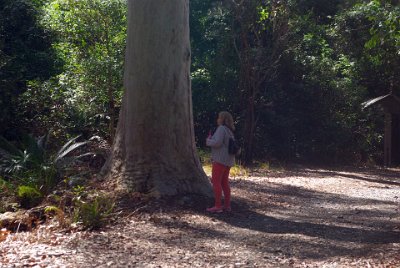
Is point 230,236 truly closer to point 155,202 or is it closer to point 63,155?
point 155,202

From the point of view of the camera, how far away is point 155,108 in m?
10.1

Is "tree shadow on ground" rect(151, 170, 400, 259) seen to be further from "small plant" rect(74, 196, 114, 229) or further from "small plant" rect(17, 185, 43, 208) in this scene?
"small plant" rect(17, 185, 43, 208)

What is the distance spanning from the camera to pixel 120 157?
1034 centimetres

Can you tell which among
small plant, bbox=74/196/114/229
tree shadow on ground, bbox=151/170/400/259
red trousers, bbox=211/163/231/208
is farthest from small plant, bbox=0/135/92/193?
red trousers, bbox=211/163/231/208

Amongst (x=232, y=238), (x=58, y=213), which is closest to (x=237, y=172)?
(x=232, y=238)

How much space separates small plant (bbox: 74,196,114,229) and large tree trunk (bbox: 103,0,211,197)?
3.80 feet

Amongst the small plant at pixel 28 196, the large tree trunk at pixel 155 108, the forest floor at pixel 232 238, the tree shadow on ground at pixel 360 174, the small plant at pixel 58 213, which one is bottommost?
the forest floor at pixel 232 238

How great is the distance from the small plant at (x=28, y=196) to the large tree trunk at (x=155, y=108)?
1208 mm

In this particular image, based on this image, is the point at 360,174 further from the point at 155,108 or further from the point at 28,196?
the point at 28,196

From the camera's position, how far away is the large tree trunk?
10039 millimetres

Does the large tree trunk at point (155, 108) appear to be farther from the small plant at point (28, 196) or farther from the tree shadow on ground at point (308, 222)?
the small plant at point (28, 196)

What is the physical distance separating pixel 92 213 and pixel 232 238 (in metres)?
1.91

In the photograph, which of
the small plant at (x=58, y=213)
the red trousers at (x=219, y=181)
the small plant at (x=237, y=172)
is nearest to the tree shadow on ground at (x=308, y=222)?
the red trousers at (x=219, y=181)

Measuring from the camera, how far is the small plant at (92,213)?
830 cm
